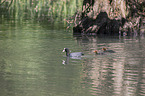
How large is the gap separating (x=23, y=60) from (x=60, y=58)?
6.15 feet

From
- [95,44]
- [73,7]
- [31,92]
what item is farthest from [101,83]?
[73,7]

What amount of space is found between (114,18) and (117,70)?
576 inches

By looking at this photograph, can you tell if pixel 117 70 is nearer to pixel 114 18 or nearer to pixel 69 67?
pixel 69 67

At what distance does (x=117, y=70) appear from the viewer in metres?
16.5

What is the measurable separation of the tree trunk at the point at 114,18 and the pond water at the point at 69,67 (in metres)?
2.59

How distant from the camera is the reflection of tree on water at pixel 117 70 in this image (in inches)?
515

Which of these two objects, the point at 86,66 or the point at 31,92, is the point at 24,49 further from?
the point at 31,92

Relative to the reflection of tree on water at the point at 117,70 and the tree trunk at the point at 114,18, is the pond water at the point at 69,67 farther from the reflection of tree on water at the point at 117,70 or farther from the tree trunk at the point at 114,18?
the tree trunk at the point at 114,18

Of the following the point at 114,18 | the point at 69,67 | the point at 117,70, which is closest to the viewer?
the point at 117,70

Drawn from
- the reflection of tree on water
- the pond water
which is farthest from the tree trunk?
the reflection of tree on water

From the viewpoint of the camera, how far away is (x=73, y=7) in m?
45.1

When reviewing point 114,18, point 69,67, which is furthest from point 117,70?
point 114,18

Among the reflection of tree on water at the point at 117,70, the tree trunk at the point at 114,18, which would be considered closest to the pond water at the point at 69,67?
the reflection of tree on water at the point at 117,70

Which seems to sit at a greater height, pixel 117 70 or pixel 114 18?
pixel 114 18
